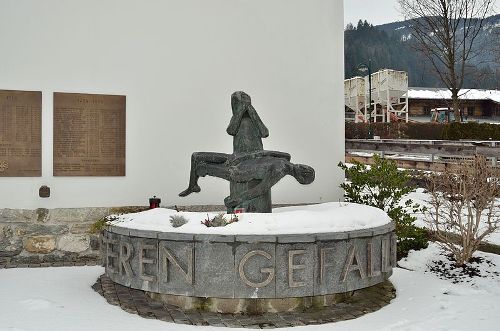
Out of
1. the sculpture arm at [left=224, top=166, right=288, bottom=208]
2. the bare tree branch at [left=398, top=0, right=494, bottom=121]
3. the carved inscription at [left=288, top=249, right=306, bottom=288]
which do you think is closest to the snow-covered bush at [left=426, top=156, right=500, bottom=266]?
the sculpture arm at [left=224, top=166, right=288, bottom=208]

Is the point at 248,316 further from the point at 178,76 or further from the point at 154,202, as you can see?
the point at 178,76

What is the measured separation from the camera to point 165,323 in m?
5.61

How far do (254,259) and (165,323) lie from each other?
1100 millimetres

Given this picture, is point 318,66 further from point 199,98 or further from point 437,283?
point 437,283

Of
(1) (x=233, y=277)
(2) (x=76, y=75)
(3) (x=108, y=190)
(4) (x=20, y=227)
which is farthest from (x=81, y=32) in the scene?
(1) (x=233, y=277)

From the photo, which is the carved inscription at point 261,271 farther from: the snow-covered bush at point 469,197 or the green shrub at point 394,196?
the green shrub at point 394,196

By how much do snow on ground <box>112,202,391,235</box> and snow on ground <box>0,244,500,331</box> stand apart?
0.96m

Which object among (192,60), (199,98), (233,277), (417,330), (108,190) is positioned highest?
(192,60)

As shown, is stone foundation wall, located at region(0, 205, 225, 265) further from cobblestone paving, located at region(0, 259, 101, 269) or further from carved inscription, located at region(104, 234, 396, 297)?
carved inscription, located at region(104, 234, 396, 297)

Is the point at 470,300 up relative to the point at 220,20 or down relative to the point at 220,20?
down

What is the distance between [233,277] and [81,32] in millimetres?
4812

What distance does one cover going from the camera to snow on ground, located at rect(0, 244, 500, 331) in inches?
217

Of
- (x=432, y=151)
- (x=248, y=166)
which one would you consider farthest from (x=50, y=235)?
(x=432, y=151)

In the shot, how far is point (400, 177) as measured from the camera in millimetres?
8688
